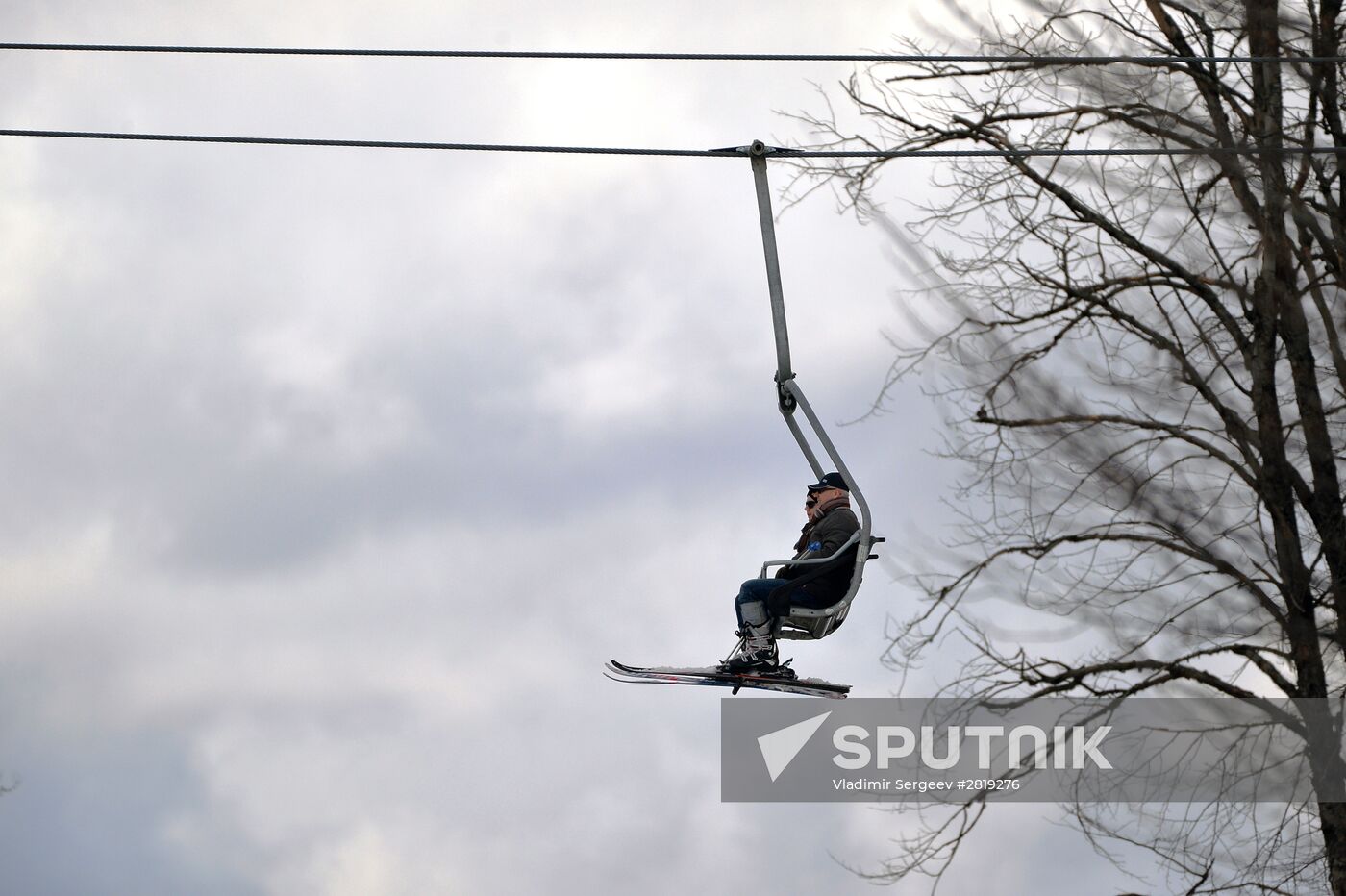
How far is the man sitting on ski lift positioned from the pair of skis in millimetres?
379

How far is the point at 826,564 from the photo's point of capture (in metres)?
10.7

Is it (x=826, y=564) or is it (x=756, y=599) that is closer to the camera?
(x=826, y=564)

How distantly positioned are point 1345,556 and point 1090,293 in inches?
103

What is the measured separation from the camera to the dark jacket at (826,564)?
35.3 feet

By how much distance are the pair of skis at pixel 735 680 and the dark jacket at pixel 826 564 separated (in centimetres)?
75

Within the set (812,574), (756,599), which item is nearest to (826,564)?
(812,574)

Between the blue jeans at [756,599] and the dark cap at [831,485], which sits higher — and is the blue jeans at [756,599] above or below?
below

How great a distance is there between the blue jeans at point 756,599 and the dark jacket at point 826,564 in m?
0.11

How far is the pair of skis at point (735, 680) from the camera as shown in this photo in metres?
11.5

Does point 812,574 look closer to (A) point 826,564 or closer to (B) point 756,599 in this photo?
(A) point 826,564

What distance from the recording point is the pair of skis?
11492 mm

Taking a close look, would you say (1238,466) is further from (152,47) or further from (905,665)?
(152,47)

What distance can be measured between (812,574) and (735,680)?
122cm

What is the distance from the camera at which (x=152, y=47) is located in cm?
954
